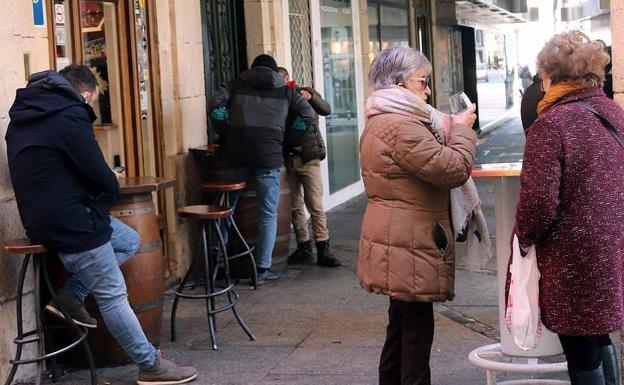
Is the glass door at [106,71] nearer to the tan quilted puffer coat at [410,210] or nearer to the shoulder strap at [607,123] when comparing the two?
the tan quilted puffer coat at [410,210]

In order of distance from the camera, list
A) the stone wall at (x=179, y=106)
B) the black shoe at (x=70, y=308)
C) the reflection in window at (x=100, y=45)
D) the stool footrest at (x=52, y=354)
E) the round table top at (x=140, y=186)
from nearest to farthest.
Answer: the stool footrest at (x=52, y=354) < the black shoe at (x=70, y=308) < the round table top at (x=140, y=186) < the reflection in window at (x=100, y=45) < the stone wall at (x=179, y=106)

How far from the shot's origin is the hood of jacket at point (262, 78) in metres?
8.06

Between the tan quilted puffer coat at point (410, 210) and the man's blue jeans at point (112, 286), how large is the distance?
4.77ft

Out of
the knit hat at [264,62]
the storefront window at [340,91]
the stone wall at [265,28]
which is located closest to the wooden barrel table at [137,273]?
the knit hat at [264,62]

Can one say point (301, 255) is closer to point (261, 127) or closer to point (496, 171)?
point (261, 127)

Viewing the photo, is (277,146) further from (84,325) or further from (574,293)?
(574,293)

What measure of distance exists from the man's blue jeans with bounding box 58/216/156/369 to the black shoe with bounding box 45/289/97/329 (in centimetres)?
4

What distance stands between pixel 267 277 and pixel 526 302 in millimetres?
4476

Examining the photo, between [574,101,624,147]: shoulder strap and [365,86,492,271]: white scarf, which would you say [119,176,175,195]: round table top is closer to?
[365,86,492,271]: white scarf

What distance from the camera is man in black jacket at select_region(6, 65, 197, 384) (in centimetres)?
519

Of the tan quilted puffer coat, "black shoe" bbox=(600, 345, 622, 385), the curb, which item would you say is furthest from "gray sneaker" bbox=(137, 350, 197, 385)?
the curb

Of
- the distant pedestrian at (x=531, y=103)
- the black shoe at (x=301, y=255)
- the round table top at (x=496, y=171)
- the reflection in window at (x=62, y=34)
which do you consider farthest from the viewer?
the black shoe at (x=301, y=255)

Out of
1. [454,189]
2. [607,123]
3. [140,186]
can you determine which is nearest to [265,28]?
[140,186]

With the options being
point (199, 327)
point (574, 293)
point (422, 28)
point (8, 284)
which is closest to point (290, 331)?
point (199, 327)
